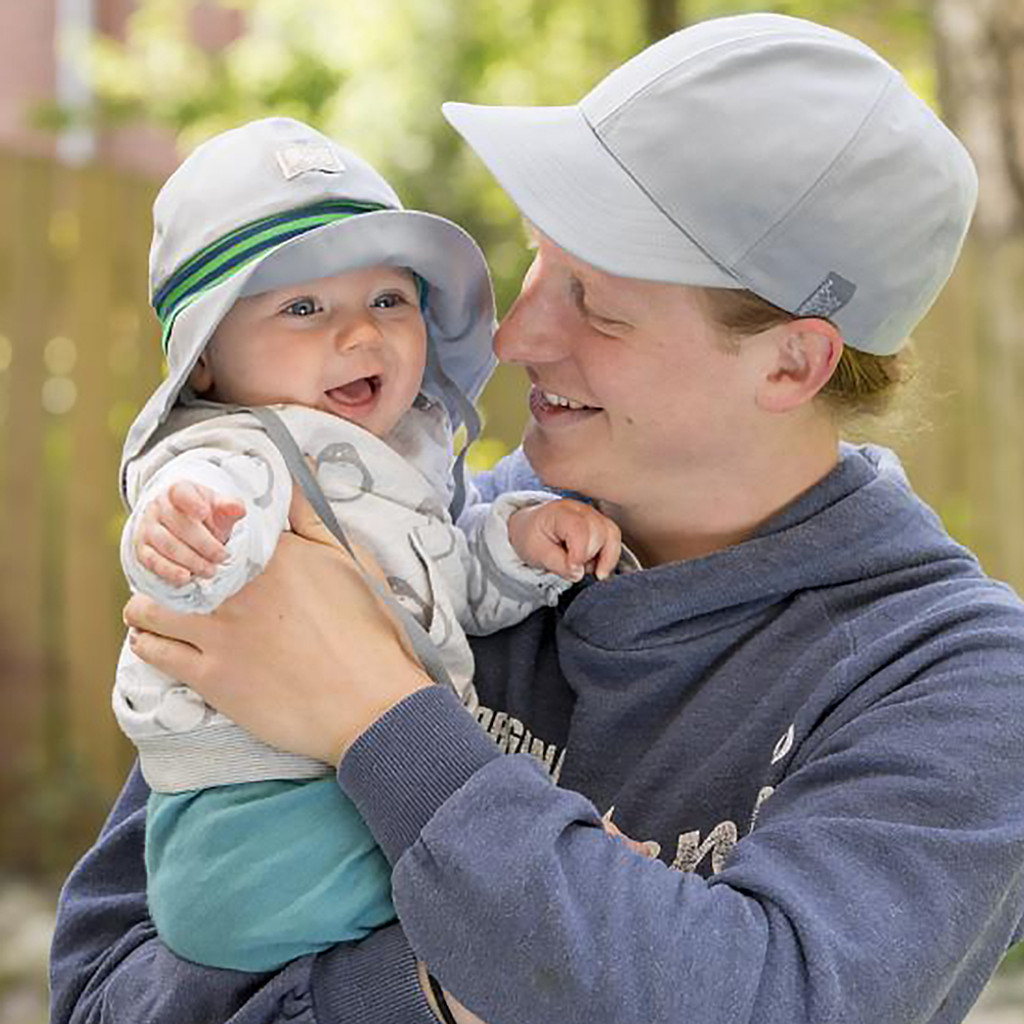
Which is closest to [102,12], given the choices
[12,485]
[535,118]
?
[12,485]

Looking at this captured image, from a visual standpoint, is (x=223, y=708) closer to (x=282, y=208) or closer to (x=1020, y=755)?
(x=282, y=208)

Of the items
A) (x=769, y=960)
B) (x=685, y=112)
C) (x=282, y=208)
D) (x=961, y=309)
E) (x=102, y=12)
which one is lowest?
(x=102, y=12)

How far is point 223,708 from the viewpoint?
1873 mm

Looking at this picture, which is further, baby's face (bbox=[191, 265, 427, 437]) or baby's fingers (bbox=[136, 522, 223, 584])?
baby's face (bbox=[191, 265, 427, 437])

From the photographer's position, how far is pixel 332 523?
1.96m

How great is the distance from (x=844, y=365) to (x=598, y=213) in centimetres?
33

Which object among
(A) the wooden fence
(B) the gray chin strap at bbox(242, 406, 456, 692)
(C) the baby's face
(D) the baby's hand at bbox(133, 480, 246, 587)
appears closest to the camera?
(D) the baby's hand at bbox(133, 480, 246, 587)

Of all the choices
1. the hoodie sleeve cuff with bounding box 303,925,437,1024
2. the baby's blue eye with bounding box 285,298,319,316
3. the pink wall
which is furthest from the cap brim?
the pink wall

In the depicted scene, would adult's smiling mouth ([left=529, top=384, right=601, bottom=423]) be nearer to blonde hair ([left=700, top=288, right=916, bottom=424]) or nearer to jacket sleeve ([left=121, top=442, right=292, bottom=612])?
blonde hair ([left=700, top=288, right=916, bottom=424])

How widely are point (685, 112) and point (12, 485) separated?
3.79 metres

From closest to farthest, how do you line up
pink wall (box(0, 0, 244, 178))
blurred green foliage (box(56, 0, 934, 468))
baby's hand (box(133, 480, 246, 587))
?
baby's hand (box(133, 480, 246, 587)) → blurred green foliage (box(56, 0, 934, 468)) → pink wall (box(0, 0, 244, 178))

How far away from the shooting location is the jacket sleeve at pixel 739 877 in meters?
1.66

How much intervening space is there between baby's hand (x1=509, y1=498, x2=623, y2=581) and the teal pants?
0.35 m

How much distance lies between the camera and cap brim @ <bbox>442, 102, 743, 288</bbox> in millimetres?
2008
